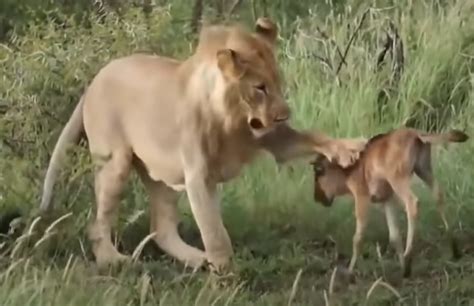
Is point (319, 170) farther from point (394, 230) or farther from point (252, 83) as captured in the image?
point (252, 83)

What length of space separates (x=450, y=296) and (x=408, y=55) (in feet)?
7.84

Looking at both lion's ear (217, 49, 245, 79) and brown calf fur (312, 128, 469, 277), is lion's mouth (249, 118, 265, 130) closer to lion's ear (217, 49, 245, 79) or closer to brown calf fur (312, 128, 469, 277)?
lion's ear (217, 49, 245, 79)

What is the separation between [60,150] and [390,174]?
107cm

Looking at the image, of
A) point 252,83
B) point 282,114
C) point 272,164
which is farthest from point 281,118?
point 272,164

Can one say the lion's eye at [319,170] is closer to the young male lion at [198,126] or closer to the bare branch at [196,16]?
the young male lion at [198,126]

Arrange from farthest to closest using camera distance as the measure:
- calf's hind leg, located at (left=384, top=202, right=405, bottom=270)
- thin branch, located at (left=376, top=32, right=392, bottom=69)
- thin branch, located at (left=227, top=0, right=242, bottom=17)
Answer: thin branch, located at (left=227, top=0, right=242, bottom=17), thin branch, located at (left=376, top=32, right=392, bottom=69), calf's hind leg, located at (left=384, top=202, right=405, bottom=270)

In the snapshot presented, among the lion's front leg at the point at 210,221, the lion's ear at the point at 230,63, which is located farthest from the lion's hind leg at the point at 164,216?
the lion's ear at the point at 230,63

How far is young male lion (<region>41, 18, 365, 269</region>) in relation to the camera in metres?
3.44

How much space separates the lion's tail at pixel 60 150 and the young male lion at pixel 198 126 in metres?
0.06

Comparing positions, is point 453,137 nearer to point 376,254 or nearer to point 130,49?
point 376,254

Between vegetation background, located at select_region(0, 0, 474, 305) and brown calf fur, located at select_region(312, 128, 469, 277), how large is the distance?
18 centimetres

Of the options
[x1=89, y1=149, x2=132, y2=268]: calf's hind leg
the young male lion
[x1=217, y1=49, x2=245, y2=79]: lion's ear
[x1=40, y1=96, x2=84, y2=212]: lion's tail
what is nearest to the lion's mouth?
the young male lion

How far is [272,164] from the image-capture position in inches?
190

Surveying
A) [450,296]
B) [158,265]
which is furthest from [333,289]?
[158,265]
